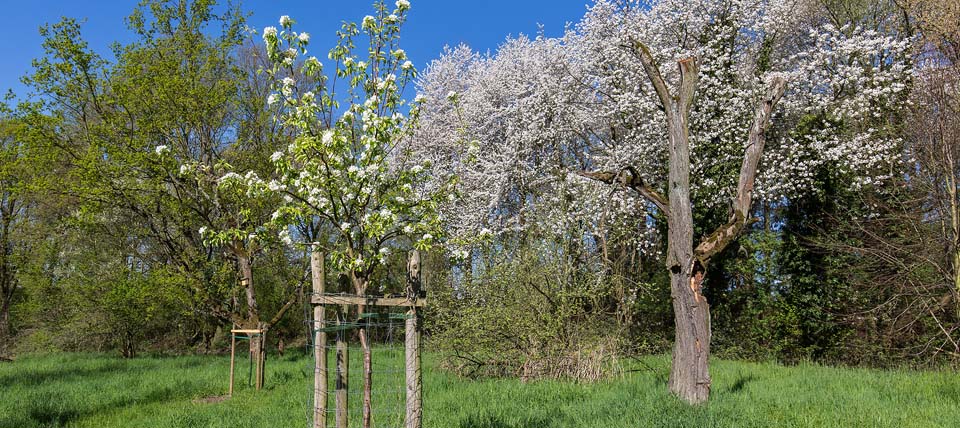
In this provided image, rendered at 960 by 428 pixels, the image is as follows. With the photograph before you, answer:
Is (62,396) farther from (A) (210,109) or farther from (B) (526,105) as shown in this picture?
(B) (526,105)

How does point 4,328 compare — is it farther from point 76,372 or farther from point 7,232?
point 76,372

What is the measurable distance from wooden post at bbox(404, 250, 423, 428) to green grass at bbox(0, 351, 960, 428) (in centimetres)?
146

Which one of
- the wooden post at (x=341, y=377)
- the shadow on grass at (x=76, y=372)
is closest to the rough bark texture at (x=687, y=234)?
the wooden post at (x=341, y=377)

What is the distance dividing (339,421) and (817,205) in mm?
14012

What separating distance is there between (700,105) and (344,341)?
13193mm

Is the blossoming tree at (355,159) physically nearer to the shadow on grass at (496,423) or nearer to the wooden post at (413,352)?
the wooden post at (413,352)

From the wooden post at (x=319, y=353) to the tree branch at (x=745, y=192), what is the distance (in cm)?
591

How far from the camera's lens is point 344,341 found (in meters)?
4.82

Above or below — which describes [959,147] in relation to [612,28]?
below

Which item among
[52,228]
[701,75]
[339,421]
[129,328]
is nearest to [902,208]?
[701,75]

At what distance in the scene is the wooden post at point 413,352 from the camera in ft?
15.9

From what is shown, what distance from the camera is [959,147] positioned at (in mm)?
11555

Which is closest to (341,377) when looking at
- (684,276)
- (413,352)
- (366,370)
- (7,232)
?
(366,370)

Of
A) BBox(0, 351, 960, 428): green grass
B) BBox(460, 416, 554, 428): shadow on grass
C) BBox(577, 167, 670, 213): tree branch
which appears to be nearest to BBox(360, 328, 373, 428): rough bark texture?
BBox(0, 351, 960, 428): green grass
